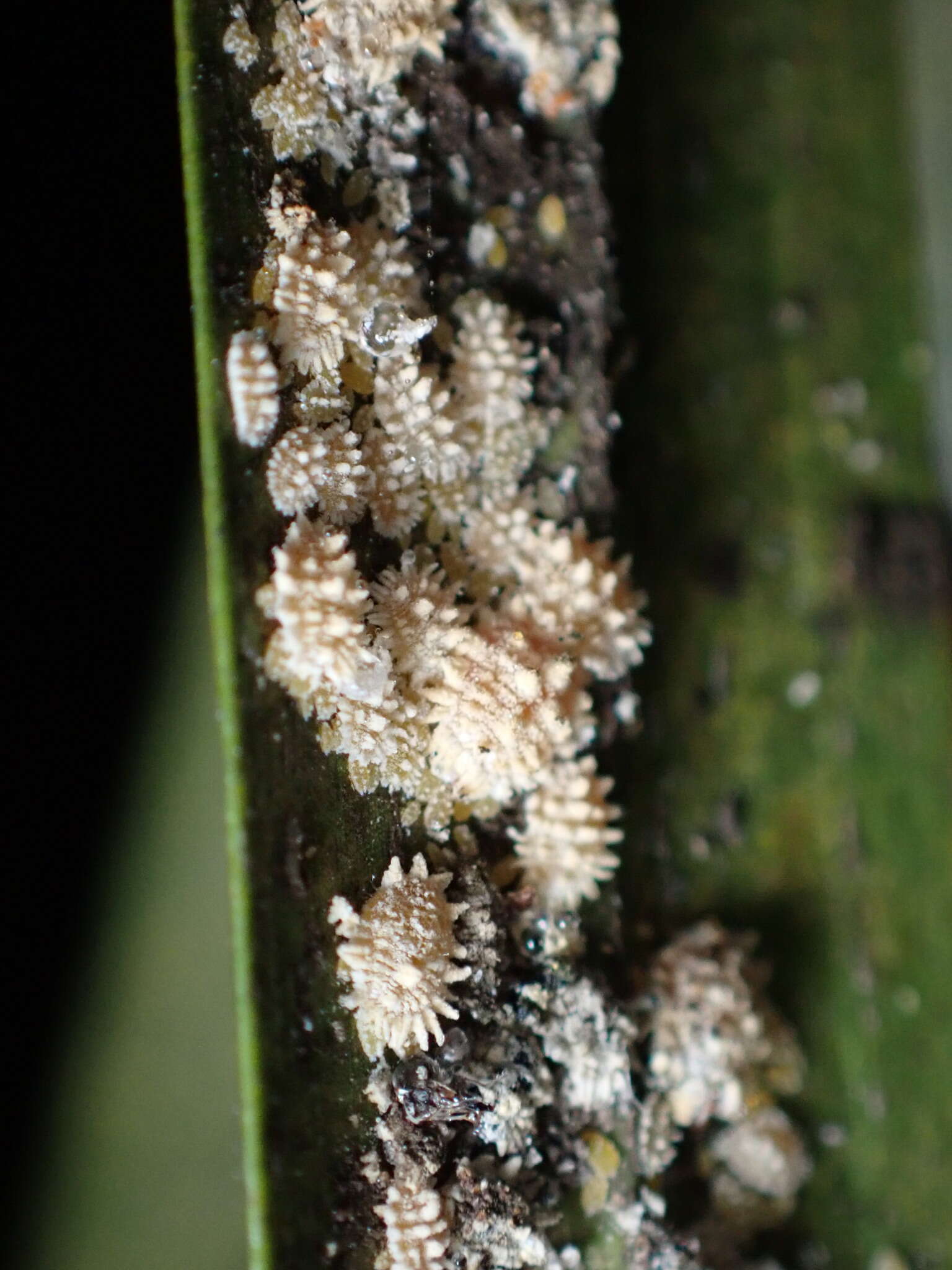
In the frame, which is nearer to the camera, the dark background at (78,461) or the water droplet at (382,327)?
the water droplet at (382,327)

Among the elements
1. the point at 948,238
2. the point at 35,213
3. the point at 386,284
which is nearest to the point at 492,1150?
the point at 386,284

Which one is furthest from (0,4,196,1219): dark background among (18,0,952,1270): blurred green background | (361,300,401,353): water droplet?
(361,300,401,353): water droplet

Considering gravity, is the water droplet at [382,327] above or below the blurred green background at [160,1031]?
above

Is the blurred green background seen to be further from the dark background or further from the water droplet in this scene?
the water droplet

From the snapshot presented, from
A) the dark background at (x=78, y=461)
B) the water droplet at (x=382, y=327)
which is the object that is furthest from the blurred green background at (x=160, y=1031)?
the water droplet at (x=382, y=327)

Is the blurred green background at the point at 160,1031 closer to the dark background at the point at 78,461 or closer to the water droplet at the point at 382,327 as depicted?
the dark background at the point at 78,461

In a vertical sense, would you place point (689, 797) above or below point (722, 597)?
below

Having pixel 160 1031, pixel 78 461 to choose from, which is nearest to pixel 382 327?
pixel 78 461

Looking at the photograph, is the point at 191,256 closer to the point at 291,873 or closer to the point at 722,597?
the point at 291,873

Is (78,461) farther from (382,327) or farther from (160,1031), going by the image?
(160,1031)

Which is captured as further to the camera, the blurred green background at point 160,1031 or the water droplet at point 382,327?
the blurred green background at point 160,1031

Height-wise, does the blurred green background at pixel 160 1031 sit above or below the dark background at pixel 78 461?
below
